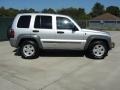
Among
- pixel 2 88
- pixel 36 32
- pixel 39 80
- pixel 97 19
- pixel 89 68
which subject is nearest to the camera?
pixel 2 88

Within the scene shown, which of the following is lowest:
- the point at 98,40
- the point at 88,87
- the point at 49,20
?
the point at 88,87

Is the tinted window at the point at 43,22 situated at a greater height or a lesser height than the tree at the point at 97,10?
lesser

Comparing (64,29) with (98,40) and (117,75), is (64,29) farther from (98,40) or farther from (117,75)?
(117,75)

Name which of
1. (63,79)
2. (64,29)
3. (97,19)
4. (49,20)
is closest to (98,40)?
(64,29)

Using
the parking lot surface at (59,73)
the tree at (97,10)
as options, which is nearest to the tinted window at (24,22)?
the parking lot surface at (59,73)

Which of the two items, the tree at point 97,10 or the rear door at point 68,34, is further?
the tree at point 97,10

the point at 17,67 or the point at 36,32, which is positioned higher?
the point at 36,32

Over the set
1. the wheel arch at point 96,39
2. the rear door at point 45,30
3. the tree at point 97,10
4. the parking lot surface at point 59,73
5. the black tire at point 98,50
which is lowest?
the parking lot surface at point 59,73

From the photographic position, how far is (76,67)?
9156 mm

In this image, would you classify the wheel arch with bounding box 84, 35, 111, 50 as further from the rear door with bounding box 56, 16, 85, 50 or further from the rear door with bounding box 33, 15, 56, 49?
the rear door with bounding box 33, 15, 56, 49

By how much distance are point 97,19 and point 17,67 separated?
7104cm

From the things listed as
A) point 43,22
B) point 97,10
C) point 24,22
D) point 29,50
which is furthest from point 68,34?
point 97,10

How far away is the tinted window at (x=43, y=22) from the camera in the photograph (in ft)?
34.7

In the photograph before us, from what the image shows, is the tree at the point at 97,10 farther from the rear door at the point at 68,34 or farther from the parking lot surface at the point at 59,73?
the parking lot surface at the point at 59,73
